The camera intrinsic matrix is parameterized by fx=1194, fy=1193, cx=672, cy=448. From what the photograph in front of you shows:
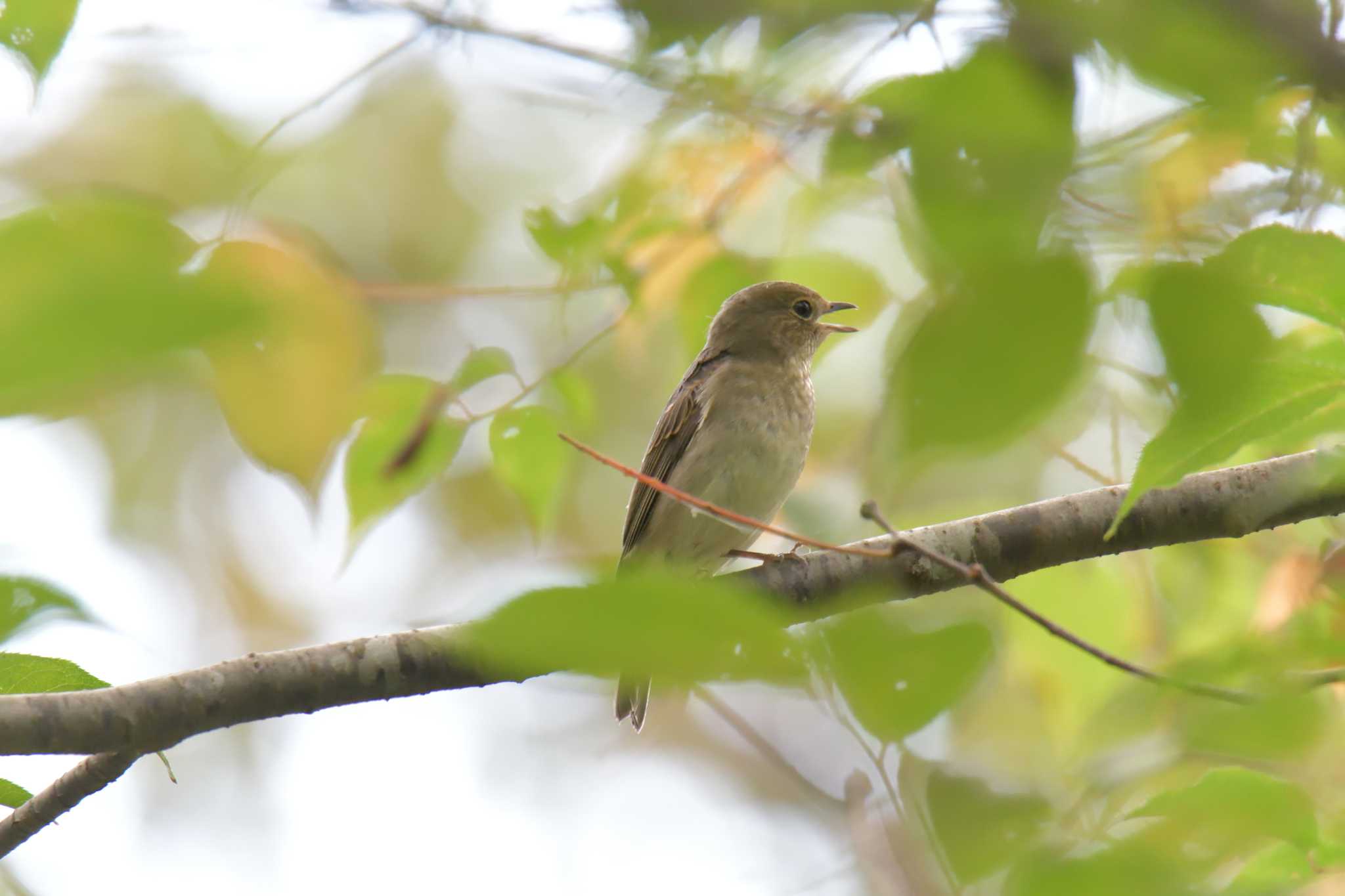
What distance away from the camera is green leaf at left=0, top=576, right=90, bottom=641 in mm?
1604

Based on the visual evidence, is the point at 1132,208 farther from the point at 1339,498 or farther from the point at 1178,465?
the point at 1339,498

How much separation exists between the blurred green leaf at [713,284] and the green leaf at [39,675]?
2.00m

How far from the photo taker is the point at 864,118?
5.52ft

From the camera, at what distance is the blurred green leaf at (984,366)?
76 centimetres

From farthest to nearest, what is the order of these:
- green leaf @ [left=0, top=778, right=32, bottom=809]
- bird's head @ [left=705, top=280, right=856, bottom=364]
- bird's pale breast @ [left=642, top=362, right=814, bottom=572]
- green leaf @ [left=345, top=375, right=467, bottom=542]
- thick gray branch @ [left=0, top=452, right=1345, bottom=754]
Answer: bird's head @ [left=705, top=280, right=856, bottom=364] < bird's pale breast @ [left=642, top=362, right=814, bottom=572] < green leaf @ [left=345, top=375, right=467, bottom=542] < thick gray branch @ [left=0, top=452, right=1345, bottom=754] < green leaf @ [left=0, top=778, right=32, bottom=809]

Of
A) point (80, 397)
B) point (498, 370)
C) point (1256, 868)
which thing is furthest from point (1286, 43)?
point (498, 370)

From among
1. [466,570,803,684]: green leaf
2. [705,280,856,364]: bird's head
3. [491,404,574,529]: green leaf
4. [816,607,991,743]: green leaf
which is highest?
[466,570,803,684]: green leaf

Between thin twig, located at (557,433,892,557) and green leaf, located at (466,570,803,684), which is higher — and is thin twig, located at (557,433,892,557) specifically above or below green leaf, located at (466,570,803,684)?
below

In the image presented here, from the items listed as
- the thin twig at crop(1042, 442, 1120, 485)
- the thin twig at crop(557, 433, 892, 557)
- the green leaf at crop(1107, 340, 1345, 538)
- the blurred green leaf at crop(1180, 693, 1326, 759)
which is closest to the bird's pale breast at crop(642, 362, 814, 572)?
the thin twig at crop(1042, 442, 1120, 485)

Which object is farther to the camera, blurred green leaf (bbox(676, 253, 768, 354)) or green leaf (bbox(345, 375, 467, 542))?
blurred green leaf (bbox(676, 253, 768, 354))

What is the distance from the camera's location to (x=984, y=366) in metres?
0.77

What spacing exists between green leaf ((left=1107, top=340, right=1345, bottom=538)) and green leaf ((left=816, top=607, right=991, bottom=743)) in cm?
43

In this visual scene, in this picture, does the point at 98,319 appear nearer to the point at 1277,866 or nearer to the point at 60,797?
the point at 1277,866

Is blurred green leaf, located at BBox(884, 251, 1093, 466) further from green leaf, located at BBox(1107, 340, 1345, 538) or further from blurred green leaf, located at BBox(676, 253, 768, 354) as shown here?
blurred green leaf, located at BBox(676, 253, 768, 354)
